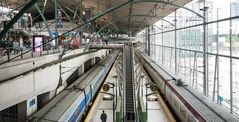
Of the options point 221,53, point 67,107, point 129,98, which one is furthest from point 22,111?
point 221,53

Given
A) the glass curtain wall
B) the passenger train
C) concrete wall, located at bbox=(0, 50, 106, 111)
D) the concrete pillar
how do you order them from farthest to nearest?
1. the concrete pillar
2. the glass curtain wall
3. the passenger train
4. concrete wall, located at bbox=(0, 50, 106, 111)

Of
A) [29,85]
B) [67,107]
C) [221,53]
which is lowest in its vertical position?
[67,107]

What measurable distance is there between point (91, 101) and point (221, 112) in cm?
1028

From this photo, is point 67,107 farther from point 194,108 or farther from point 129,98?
point 194,108

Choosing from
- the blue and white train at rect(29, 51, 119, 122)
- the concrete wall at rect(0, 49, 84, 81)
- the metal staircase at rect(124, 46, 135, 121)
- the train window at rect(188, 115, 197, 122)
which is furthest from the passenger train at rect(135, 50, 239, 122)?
the concrete wall at rect(0, 49, 84, 81)

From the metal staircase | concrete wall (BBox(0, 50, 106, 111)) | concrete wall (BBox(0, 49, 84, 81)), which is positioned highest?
concrete wall (BBox(0, 49, 84, 81))

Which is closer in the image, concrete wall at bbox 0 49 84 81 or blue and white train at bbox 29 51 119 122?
concrete wall at bbox 0 49 84 81

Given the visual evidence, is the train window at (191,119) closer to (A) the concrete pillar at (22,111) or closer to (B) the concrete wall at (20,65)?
(B) the concrete wall at (20,65)

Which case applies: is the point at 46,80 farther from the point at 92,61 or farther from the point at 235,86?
the point at 92,61

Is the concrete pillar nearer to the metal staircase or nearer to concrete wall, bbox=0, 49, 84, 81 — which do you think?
concrete wall, bbox=0, 49, 84, 81

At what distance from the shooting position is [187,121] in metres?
11.4

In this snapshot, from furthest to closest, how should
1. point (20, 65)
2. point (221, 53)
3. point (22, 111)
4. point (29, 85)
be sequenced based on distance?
point (221, 53)
point (22, 111)
point (20, 65)
point (29, 85)

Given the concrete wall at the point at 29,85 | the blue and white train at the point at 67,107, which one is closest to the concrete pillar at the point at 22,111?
the concrete wall at the point at 29,85

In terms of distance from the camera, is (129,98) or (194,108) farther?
(129,98)
